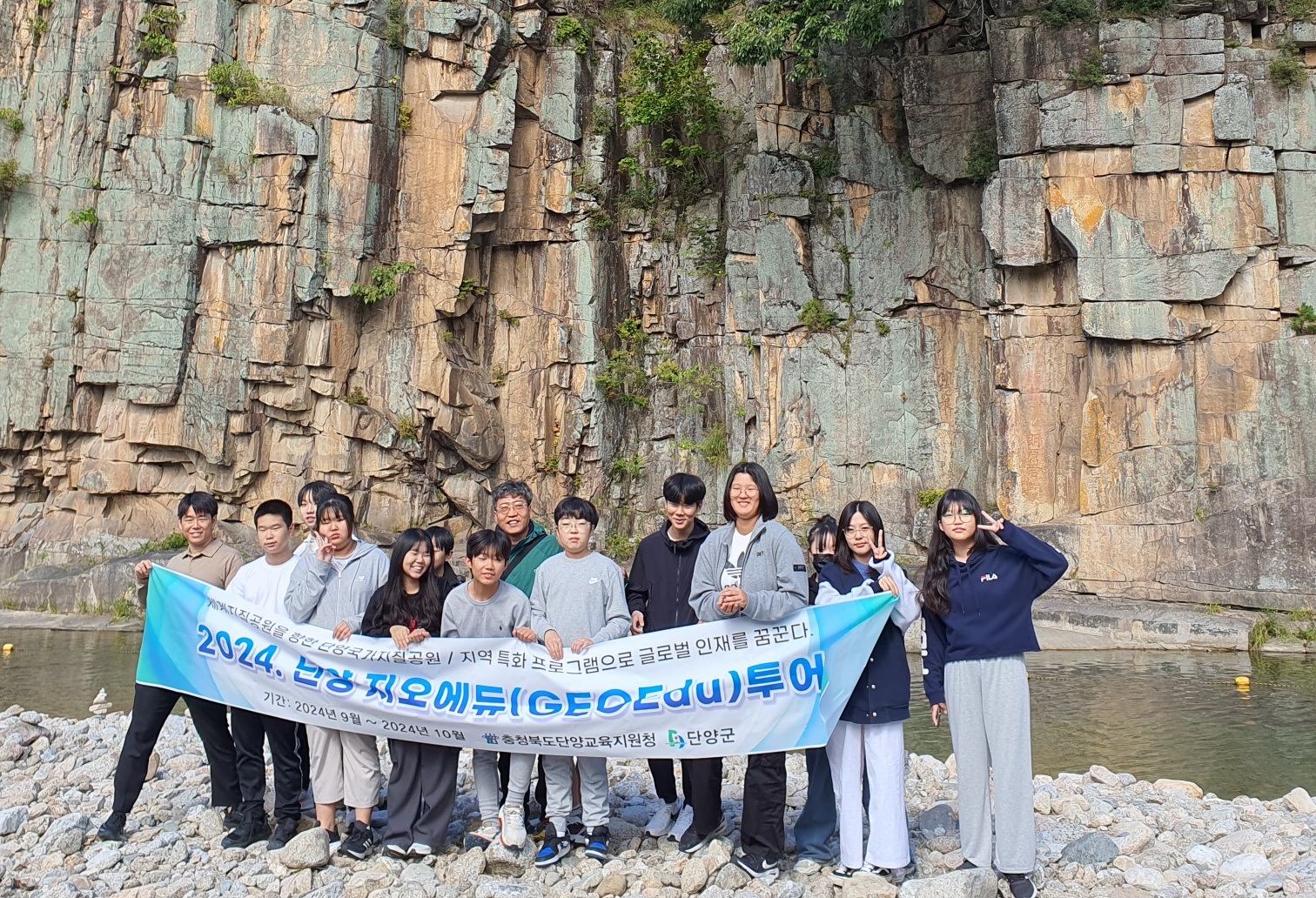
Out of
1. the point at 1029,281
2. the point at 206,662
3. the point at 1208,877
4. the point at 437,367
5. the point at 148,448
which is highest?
the point at 1029,281

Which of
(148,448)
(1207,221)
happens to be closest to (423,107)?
(148,448)

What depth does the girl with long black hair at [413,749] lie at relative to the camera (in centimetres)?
487

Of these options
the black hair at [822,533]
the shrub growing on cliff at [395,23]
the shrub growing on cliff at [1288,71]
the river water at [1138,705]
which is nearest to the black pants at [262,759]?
the black hair at [822,533]

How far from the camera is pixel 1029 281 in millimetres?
17703

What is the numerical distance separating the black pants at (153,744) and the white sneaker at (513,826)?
1648mm

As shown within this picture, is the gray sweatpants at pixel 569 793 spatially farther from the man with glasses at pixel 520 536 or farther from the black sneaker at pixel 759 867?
the man with glasses at pixel 520 536

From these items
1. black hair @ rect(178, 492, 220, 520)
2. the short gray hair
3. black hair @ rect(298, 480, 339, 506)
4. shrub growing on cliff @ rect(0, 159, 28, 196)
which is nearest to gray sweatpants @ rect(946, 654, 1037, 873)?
the short gray hair

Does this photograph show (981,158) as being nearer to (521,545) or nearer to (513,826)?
(521,545)

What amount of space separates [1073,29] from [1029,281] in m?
4.26

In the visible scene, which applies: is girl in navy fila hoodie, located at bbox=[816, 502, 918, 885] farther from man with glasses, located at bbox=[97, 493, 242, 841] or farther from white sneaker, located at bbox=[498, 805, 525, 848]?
man with glasses, located at bbox=[97, 493, 242, 841]

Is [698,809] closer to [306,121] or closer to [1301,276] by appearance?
[1301,276]

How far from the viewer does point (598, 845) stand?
15.8 feet

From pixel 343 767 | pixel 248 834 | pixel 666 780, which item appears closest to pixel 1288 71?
pixel 666 780

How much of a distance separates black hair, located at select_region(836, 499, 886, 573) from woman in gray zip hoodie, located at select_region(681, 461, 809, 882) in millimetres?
203
